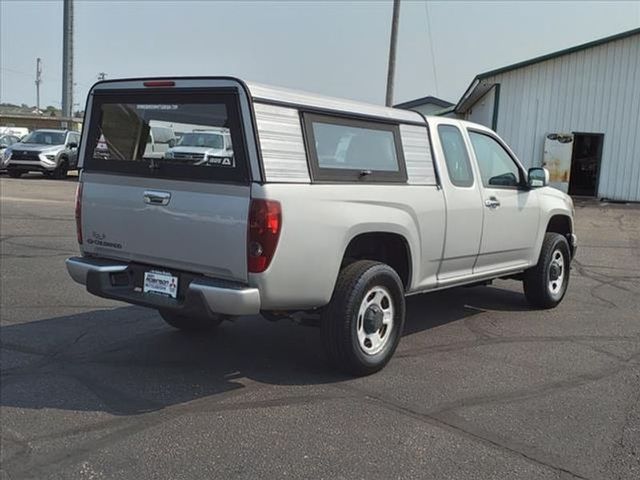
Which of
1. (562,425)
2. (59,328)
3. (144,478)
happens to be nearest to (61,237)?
(59,328)

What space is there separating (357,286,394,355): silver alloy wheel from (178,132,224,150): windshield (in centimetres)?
151

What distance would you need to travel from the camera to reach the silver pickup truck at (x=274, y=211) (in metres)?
4.17

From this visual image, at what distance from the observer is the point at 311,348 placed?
18.2 ft

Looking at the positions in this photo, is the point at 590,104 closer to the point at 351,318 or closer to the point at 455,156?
the point at 455,156

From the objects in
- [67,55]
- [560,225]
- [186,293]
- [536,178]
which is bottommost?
[186,293]

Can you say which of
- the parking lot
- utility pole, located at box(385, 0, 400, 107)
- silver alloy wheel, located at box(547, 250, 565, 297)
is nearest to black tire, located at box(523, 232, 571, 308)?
silver alloy wheel, located at box(547, 250, 565, 297)

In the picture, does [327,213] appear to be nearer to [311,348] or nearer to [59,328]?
[311,348]

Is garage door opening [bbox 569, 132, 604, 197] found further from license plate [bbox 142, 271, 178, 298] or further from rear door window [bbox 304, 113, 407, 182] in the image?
license plate [bbox 142, 271, 178, 298]

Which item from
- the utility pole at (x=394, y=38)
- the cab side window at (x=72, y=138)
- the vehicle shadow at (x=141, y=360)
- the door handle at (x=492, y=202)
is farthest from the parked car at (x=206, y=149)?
the cab side window at (x=72, y=138)

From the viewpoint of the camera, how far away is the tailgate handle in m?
4.45

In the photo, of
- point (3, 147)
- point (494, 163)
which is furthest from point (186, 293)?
point (3, 147)

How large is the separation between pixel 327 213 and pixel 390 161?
0.98 m

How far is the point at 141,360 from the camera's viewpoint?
5.14 meters

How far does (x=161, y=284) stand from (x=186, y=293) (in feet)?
1.06
